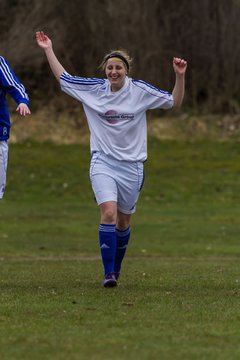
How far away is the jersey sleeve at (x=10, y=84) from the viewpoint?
36.7 feet

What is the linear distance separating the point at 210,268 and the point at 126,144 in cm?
434

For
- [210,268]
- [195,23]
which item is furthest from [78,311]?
[195,23]

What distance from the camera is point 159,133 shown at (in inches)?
1373

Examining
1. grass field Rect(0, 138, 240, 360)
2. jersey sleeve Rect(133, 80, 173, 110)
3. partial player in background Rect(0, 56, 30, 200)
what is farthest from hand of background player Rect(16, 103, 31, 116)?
grass field Rect(0, 138, 240, 360)

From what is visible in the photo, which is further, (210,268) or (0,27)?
(0,27)

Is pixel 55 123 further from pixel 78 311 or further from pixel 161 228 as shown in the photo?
pixel 78 311

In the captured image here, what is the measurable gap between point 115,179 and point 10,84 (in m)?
1.42

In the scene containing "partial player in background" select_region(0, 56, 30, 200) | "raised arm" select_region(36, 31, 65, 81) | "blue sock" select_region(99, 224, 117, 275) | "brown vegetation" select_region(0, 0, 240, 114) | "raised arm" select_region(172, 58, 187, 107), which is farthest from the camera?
"brown vegetation" select_region(0, 0, 240, 114)

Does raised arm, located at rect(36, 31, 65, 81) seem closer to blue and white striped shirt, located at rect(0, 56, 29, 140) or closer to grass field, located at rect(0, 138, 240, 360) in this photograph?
blue and white striped shirt, located at rect(0, 56, 29, 140)

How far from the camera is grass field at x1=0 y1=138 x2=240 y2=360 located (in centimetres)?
808

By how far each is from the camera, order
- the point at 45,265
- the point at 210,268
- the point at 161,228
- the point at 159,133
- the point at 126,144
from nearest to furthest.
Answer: the point at 126,144
the point at 210,268
the point at 45,265
the point at 161,228
the point at 159,133

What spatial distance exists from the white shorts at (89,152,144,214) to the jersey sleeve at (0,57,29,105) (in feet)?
3.16

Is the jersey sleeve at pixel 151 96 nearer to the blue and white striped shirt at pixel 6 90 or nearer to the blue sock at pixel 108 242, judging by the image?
the blue and white striped shirt at pixel 6 90

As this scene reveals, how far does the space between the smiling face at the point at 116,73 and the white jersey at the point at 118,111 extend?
0.26 feet
